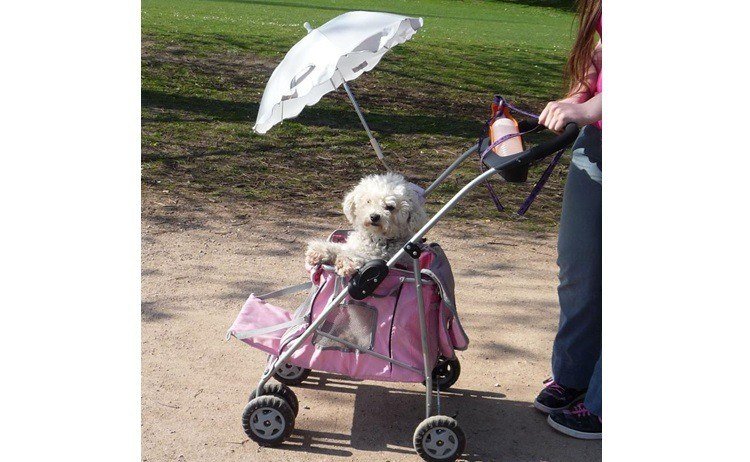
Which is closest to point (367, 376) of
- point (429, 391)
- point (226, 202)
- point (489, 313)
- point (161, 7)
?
point (429, 391)

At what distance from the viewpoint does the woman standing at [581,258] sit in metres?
3.26

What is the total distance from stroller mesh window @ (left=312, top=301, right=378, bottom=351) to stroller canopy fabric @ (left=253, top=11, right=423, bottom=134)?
2.58 feet

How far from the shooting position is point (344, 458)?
3.41 m

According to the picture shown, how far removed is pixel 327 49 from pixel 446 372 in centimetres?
151

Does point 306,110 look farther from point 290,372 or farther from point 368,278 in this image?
point 368,278

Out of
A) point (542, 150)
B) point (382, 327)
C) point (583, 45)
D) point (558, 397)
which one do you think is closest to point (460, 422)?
point (558, 397)

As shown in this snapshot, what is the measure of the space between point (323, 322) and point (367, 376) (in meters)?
0.27

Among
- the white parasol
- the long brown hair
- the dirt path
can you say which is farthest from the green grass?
the white parasol

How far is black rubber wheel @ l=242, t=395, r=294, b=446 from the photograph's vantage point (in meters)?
3.43

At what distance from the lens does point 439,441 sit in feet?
11.0

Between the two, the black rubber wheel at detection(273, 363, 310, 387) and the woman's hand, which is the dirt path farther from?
the woman's hand

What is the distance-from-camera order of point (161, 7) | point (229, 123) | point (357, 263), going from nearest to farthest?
1. point (357, 263)
2. point (229, 123)
3. point (161, 7)

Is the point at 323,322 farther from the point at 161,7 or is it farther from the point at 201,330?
the point at 161,7

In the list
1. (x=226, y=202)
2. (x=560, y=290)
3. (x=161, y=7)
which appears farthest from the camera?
(x=161, y=7)
